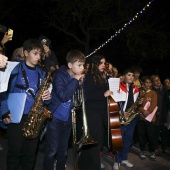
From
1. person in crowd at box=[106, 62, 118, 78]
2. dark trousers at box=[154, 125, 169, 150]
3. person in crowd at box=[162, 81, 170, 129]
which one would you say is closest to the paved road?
dark trousers at box=[154, 125, 169, 150]

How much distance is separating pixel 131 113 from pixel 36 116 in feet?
8.31


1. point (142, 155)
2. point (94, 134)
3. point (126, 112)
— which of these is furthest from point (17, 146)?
point (142, 155)

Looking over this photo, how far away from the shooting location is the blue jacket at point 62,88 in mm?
4215

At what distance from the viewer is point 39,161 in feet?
20.5

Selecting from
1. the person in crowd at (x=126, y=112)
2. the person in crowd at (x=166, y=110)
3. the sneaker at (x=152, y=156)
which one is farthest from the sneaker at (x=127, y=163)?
the person in crowd at (x=166, y=110)

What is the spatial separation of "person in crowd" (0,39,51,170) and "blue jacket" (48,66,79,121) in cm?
12

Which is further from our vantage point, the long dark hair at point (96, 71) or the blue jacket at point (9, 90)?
the long dark hair at point (96, 71)

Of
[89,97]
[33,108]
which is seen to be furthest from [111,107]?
[33,108]

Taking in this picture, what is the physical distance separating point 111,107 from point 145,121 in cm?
204

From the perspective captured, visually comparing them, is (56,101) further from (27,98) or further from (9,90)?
(9,90)

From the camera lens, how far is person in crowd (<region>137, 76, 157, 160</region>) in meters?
6.87

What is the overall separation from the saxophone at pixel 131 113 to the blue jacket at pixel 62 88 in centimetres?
197

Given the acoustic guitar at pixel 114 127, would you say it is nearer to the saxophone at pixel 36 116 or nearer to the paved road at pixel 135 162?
the paved road at pixel 135 162

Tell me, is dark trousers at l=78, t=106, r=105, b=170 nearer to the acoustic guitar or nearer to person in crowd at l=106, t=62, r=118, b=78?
the acoustic guitar
